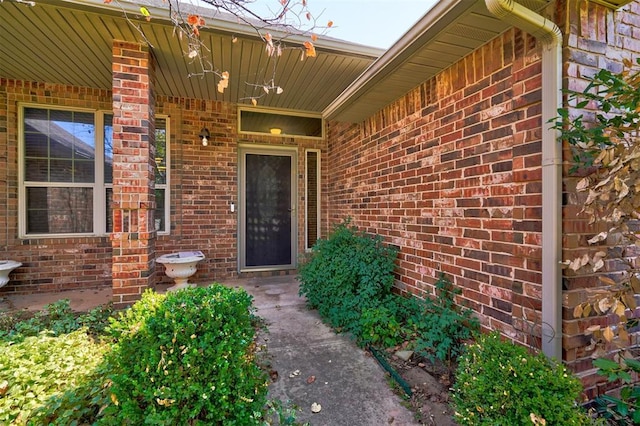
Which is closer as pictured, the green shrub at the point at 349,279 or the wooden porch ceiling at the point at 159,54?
the wooden porch ceiling at the point at 159,54

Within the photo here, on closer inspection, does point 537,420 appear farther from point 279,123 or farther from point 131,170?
point 279,123

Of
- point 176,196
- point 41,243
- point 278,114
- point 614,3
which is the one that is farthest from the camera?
point 278,114

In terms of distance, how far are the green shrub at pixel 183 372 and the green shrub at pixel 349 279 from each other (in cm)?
149

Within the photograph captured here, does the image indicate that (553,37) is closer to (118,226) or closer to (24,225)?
(118,226)

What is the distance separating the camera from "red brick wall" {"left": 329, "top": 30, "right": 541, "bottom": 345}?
5.86 feet

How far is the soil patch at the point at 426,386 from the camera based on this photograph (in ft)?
5.72

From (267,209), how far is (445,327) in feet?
11.5

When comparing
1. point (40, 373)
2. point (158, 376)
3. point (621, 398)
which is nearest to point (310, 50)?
point (158, 376)

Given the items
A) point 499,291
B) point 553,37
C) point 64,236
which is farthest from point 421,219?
point 64,236

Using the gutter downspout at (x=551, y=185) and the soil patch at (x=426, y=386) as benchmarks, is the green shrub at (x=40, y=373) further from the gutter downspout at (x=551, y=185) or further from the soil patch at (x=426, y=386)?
the gutter downspout at (x=551, y=185)

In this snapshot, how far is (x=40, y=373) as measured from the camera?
159cm

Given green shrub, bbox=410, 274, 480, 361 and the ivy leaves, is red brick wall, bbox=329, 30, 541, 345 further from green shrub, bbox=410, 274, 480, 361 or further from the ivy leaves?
the ivy leaves

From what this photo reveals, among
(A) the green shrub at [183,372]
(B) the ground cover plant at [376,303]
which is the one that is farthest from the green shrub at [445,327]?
(A) the green shrub at [183,372]

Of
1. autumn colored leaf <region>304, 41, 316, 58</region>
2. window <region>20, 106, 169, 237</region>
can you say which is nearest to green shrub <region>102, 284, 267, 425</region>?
autumn colored leaf <region>304, 41, 316, 58</region>
